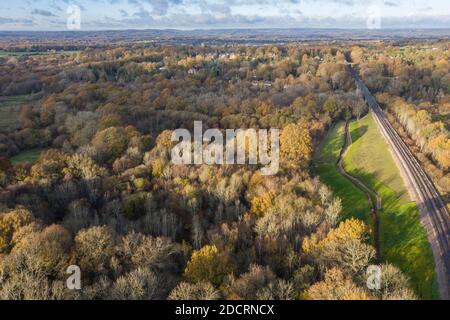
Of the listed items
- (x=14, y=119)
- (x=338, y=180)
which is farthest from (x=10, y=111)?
(x=338, y=180)

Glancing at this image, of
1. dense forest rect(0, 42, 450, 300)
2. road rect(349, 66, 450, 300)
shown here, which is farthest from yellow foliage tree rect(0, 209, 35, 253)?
road rect(349, 66, 450, 300)

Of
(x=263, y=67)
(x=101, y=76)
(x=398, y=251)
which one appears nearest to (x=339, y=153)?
(x=398, y=251)

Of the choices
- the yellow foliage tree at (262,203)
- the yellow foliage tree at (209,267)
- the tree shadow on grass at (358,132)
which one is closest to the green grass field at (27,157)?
the yellow foliage tree at (262,203)

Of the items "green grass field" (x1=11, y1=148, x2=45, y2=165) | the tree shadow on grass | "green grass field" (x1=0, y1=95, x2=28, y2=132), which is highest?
"green grass field" (x1=0, y1=95, x2=28, y2=132)

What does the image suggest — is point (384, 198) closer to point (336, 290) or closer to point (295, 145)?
point (295, 145)

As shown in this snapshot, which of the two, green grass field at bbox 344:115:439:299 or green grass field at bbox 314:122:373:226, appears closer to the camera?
green grass field at bbox 344:115:439:299

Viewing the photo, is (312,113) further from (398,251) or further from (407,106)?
(398,251)

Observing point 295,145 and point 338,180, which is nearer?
point 338,180

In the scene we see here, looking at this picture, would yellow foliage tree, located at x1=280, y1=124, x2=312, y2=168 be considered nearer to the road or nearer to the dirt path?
the dirt path
